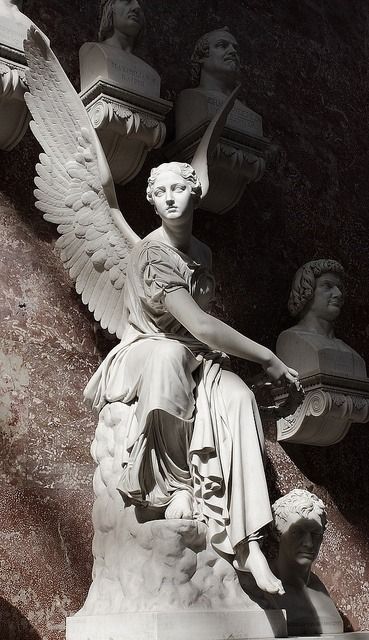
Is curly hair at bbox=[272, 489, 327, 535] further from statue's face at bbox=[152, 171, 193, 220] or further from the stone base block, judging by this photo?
statue's face at bbox=[152, 171, 193, 220]

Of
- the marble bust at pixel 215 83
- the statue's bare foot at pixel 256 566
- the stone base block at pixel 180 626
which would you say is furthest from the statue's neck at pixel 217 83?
the stone base block at pixel 180 626

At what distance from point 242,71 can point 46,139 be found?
5.88 feet

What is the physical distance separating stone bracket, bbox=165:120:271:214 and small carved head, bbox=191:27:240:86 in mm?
449

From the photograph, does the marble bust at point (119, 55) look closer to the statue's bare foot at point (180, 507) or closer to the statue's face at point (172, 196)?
the statue's face at point (172, 196)

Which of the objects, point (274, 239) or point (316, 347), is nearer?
point (316, 347)

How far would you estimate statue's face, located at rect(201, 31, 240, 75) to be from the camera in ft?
17.7

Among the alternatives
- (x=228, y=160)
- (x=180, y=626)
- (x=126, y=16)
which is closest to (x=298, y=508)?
(x=180, y=626)

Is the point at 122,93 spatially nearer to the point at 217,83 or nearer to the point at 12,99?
the point at 12,99

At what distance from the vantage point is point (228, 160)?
5199mm

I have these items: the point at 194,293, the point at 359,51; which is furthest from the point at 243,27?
the point at 194,293

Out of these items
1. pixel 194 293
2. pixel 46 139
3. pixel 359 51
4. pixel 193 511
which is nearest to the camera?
pixel 193 511

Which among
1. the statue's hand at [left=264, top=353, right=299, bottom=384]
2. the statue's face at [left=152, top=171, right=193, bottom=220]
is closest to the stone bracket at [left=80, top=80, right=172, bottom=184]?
the statue's face at [left=152, top=171, right=193, bottom=220]

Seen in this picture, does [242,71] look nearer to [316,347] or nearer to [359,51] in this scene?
[359,51]

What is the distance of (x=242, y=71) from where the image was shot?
5957 millimetres
